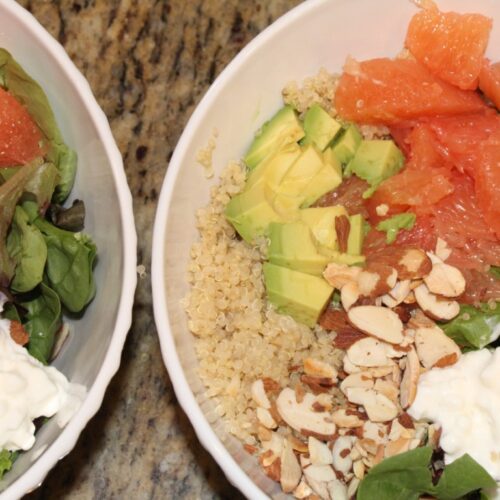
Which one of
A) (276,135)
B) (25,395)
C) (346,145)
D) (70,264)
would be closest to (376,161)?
(346,145)

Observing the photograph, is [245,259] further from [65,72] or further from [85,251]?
[65,72]

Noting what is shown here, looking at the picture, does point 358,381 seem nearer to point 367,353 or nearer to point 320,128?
point 367,353

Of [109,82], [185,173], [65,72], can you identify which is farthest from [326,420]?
[109,82]

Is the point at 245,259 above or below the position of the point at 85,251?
below

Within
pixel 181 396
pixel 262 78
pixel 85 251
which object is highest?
pixel 262 78

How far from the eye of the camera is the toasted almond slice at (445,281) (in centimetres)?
145

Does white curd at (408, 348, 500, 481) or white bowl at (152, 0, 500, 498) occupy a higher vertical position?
white bowl at (152, 0, 500, 498)

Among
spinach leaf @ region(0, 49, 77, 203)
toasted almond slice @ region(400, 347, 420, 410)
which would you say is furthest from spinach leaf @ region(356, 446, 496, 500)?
spinach leaf @ region(0, 49, 77, 203)

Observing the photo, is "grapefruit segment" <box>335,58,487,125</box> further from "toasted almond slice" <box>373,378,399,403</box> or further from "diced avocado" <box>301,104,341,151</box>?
"toasted almond slice" <box>373,378,399,403</box>

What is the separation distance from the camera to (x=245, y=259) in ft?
4.98

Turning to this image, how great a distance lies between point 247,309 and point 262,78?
38 centimetres

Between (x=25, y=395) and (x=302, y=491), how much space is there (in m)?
0.44

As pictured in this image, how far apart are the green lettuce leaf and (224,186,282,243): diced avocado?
0.55 ft

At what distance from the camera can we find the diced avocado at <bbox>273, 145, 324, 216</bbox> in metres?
1.48
